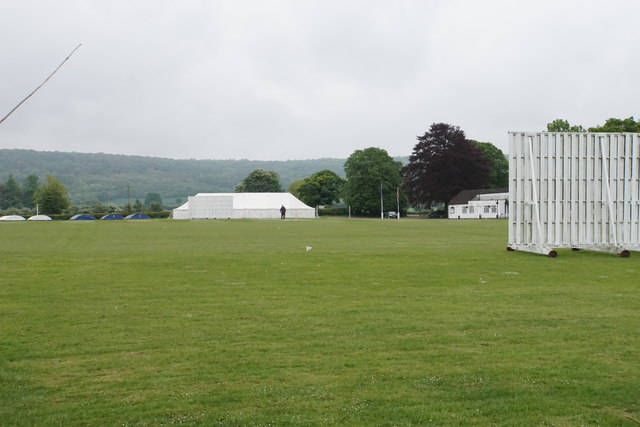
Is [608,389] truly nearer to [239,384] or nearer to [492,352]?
[492,352]

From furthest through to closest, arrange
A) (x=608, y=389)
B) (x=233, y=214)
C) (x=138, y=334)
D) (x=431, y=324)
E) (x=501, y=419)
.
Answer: (x=233, y=214)
(x=431, y=324)
(x=138, y=334)
(x=608, y=389)
(x=501, y=419)

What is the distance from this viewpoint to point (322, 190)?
162375mm

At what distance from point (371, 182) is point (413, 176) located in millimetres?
21698

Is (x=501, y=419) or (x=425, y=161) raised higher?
(x=425, y=161)

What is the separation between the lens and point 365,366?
716cm

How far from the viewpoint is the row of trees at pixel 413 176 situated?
105m

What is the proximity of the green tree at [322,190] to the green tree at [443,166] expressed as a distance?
56.4m

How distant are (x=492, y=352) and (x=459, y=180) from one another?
100217mm

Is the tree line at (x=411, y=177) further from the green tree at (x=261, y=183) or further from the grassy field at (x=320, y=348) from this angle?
the grassy field at (x=320, y=348)

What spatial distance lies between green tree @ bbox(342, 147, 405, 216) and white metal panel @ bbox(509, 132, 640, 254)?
102 m

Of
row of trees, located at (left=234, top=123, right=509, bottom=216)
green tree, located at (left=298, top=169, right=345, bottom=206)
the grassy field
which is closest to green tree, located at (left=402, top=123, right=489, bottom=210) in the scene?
row of trees, located at (left=234, top=123, right=509, bottom=216)

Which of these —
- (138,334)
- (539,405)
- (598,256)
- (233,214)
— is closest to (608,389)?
(539,405)

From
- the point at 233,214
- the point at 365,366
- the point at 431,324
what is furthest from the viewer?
the point at 233,214

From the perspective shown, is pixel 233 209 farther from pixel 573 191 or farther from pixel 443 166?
pixel 573 191
